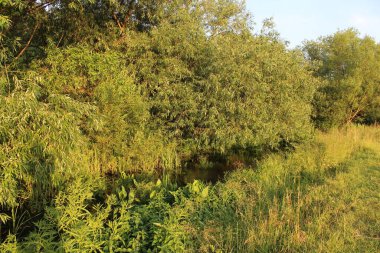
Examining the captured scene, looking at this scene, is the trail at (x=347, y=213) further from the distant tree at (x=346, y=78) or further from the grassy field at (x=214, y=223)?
the distant tree at (x=346, y=78)

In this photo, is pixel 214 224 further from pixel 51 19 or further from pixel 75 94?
pixel 51 19

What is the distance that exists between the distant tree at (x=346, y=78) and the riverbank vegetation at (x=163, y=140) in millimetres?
2729

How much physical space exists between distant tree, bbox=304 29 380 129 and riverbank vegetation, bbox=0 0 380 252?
8.95 feet

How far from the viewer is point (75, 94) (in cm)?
923

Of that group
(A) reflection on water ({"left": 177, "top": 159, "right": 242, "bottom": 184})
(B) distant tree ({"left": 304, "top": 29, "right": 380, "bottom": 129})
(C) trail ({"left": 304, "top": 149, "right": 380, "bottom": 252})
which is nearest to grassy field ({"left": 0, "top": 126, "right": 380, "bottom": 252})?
(C) trail ({"left": 304, "top": 149, "right": 380, "bottom": 252})

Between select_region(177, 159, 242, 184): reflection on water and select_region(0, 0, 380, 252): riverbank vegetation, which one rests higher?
select_region(0, 0, 380, 252): riverbank vegetation

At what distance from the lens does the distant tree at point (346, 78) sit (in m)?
18.0

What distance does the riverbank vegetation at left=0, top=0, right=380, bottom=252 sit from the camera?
15.1 ft

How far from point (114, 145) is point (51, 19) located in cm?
524

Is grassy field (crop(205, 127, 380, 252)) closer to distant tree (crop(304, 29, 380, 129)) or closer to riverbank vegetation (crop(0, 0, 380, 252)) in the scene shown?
riverbank vegetation (crop(0, 0, 380, 252))

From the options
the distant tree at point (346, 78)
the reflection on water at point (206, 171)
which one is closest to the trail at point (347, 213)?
the reflection on water at point (206, 171)

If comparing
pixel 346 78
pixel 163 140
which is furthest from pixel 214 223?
pixel 346 78

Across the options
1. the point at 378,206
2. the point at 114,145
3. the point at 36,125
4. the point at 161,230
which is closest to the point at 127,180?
the point at 114,145

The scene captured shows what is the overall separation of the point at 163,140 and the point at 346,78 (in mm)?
12278
